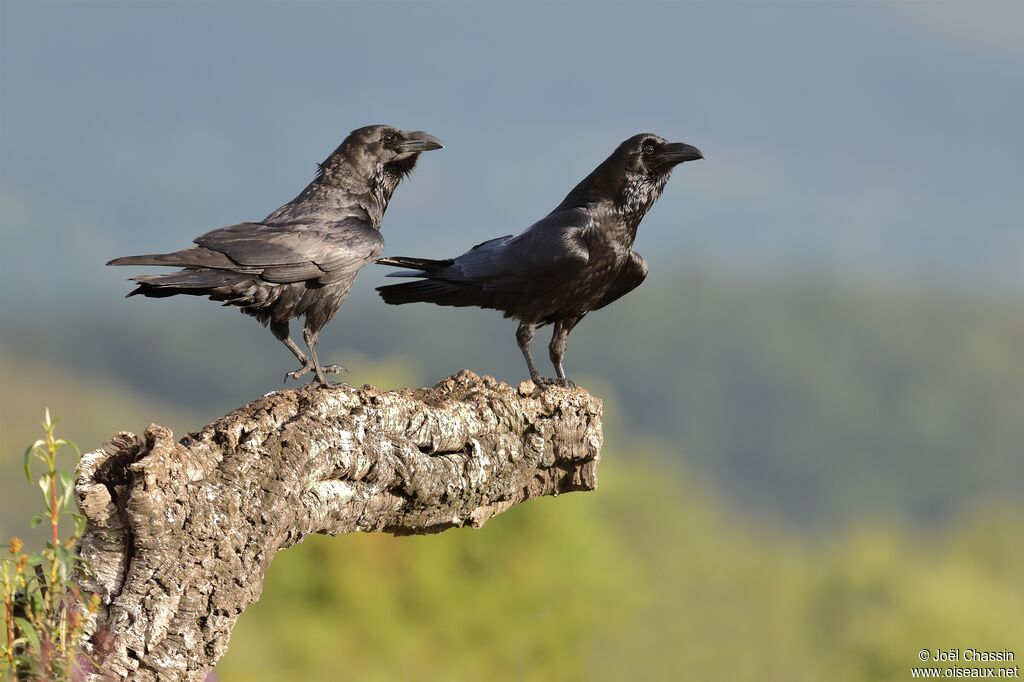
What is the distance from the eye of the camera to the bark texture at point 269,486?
521 cm

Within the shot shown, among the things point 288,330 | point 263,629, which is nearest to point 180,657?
point 288,330

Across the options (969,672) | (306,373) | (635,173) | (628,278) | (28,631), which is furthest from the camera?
(969,672)

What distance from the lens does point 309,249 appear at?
7074 millimetres

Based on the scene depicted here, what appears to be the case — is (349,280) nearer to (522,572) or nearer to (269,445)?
(269,445)

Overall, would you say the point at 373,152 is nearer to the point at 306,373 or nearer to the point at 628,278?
the point at 306,373

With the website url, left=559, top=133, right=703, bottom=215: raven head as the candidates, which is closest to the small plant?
left=559, top=133, right=703, bottom=215: raven head

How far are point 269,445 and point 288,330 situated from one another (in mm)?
1607

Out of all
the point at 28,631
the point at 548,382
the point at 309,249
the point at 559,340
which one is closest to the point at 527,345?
the point at 548,382

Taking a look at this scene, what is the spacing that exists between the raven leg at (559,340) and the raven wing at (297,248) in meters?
1.74

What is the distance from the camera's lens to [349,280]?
290 inches

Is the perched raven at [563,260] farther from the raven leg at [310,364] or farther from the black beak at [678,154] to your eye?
the raven leg at [310,364]

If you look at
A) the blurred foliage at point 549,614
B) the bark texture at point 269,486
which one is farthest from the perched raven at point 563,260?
the blurred foliage at point 549,614

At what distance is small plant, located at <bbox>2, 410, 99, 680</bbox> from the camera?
4.53 meters

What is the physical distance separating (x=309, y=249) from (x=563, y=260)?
6.10 ft
